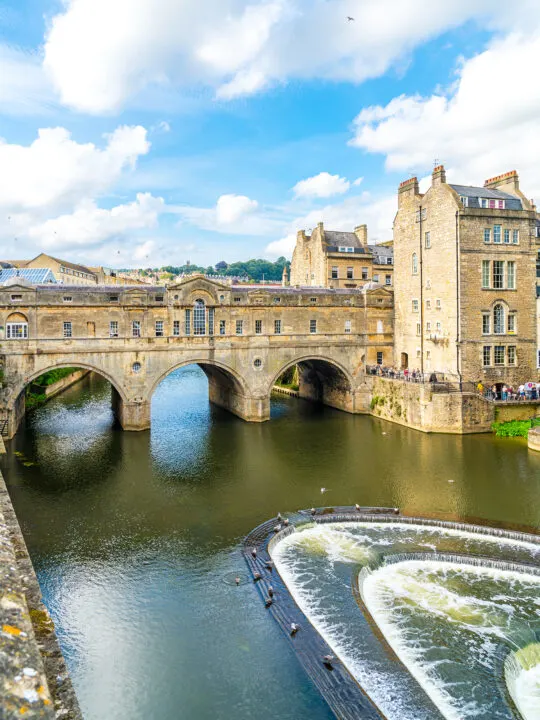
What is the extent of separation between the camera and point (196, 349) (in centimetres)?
3872

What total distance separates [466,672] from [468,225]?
30305mm

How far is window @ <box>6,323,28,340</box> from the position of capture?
34406mm

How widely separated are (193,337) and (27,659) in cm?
3353

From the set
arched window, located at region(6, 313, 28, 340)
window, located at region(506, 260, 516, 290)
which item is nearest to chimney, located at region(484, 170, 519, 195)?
window, located at region(506, 260, 516, 290)

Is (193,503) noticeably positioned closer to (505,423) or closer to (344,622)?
(344,622)

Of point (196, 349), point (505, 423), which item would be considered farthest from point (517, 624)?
point (196, 349)

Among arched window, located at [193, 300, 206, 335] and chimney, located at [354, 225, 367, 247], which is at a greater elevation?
chimney, located at [354, 225, 367, 247]

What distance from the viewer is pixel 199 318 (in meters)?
39.1

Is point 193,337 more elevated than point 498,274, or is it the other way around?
point 498,274

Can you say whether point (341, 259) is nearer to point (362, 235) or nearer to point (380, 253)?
point (362, 235)

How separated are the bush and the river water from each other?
0.94m

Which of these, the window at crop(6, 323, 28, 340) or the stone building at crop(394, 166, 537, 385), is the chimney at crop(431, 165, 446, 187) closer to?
the stone building at crop(394, 166, 537, 385)

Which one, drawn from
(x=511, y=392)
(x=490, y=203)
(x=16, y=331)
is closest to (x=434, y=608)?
(x=511, y=392)

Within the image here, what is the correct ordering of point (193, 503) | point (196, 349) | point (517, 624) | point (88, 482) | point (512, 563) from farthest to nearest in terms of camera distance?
point (196, 349) → point (88, 482) → point (193, 503) → point (512, 563) → point (517, 624)
